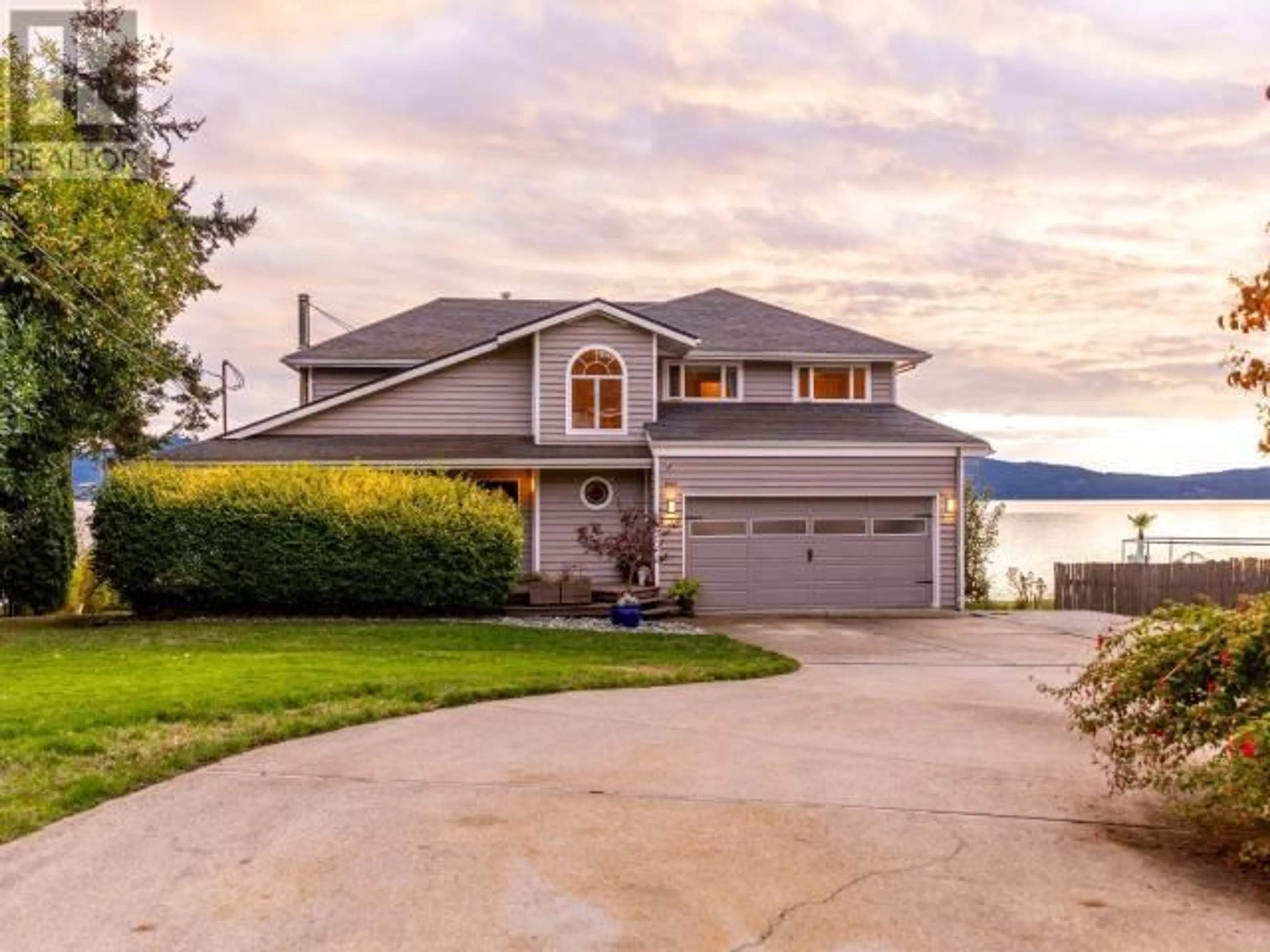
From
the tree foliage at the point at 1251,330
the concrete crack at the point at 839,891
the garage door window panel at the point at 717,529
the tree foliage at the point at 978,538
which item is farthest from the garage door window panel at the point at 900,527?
the concrete crack at the point at 839,891

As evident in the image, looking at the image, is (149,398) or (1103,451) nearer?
(149,398)

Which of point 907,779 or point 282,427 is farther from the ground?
point 282,427

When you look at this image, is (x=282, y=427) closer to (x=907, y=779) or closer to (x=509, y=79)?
(x=509, y=79)

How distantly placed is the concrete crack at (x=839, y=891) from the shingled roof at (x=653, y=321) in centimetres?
1664

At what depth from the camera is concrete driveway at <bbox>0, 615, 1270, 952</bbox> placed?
3.96m

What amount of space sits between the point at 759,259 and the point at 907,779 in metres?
24.6

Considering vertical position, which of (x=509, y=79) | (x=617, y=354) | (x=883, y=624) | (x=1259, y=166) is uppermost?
(x=509, y=79)

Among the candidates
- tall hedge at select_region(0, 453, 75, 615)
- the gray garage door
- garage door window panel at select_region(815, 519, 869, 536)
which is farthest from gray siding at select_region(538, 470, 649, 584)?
tall hedge at select_region(0, 453, 75, 615)

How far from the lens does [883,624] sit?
17.9 metres

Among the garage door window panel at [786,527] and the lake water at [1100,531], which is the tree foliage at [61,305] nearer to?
the garage door window panel at [786,527]

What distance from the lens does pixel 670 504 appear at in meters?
19.6

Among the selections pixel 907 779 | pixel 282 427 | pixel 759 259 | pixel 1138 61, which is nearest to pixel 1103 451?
pixel 759 259

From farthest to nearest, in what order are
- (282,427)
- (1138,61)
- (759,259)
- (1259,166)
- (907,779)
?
(759,259)
(282,427)
(1259,166)
(1138,61)
(907,779)

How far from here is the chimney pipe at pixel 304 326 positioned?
2580cm
